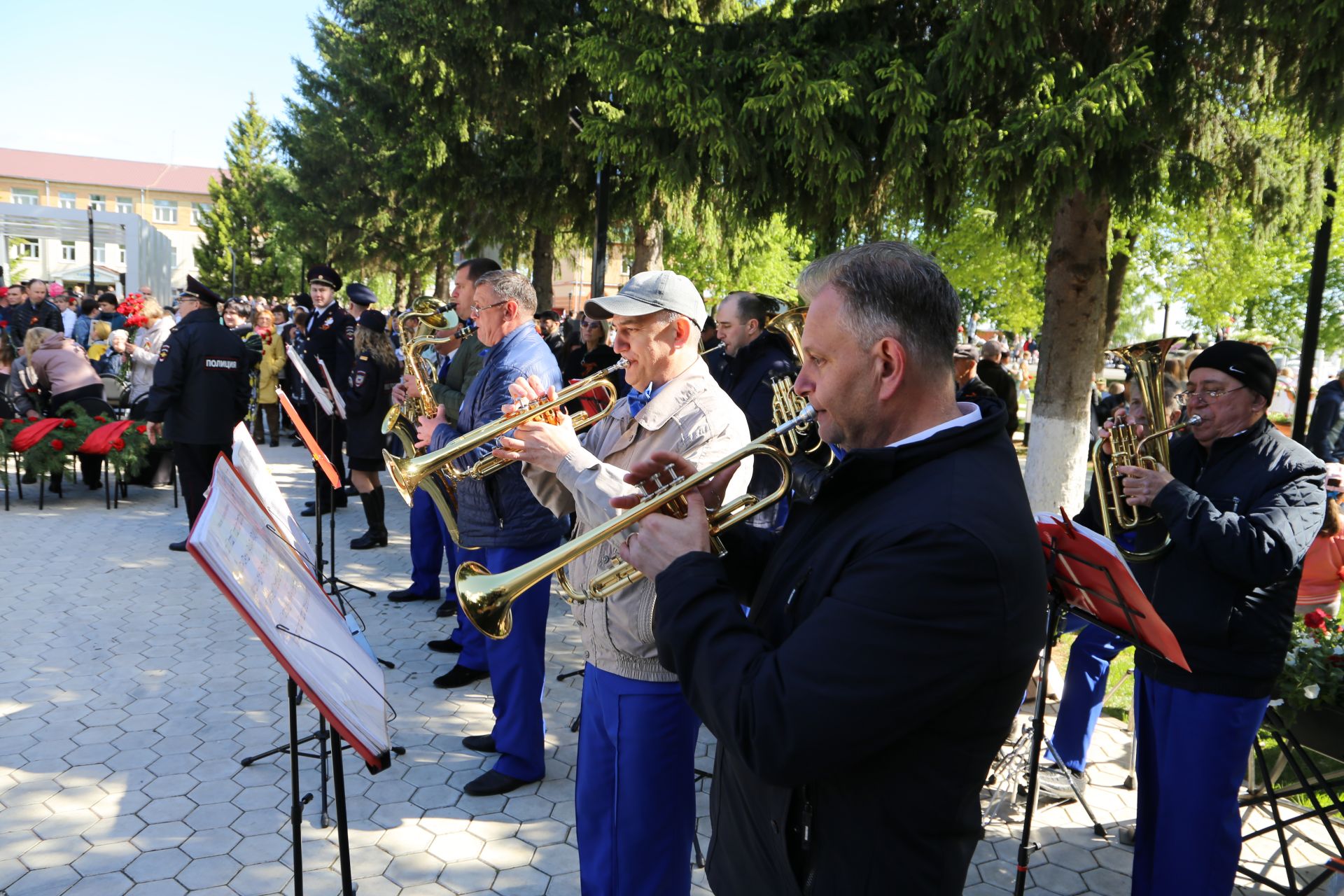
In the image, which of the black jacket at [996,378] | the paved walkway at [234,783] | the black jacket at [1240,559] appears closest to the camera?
the black jacket at [1240,559]

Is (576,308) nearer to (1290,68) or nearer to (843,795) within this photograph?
(1290,68)

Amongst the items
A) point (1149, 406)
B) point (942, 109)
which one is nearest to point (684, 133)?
point (942, 109)

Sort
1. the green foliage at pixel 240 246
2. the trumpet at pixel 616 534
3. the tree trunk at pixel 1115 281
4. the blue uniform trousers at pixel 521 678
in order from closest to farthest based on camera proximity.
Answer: the trumpet at pixel 616 534
the blue uniform trousers at pixel 521 678
the tree trunk at pixel 1115 281
the green foliage at pixel 240 246

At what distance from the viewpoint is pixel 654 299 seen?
3.13 metres

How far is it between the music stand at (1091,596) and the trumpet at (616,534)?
29.0 inches

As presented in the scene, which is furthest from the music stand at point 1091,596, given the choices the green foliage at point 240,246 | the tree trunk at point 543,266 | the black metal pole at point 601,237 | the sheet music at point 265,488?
the green foliage at point 240,246

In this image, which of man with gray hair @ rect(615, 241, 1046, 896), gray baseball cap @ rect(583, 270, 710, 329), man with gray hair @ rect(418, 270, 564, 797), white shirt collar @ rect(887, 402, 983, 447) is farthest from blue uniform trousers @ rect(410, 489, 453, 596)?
white shirt collar @ rect(887, 402, 983, 447)

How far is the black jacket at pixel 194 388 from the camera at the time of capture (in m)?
7.68

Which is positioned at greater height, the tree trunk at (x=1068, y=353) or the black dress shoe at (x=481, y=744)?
the tree trunk at (x=1068, y=353)

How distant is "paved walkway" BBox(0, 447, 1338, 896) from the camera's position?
378 cm

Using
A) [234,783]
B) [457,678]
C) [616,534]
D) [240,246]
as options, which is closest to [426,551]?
[457,678]

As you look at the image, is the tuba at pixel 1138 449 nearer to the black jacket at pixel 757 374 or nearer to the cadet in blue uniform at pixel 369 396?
the black jacket at pixel 757 374

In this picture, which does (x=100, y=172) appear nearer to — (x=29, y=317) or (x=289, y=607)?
(x=29, y=317)

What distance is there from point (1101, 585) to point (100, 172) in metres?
95.6
